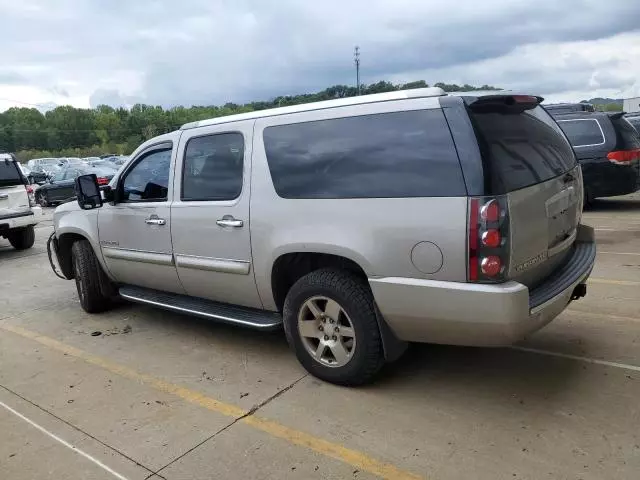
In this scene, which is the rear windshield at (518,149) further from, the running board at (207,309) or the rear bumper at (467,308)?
the running board at (207,309)

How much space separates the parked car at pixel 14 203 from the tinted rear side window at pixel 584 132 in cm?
990

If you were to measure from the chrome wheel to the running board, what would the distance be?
0.31 meters

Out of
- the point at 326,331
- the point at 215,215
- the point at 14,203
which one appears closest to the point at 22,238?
the point at 14,203

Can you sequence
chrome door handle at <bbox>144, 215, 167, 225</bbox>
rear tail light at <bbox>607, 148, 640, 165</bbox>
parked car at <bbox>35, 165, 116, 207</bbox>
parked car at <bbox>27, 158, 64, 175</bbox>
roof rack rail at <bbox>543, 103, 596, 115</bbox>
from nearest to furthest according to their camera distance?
chrome door handle at <bbox>144, 215, 167, 225</bbox>
rear tail light at <bbox>607, 148, 640, 165</bbox>
roof rack rail at <bbox>543, 103, 596, 115</bbox>
parked car at <bbox>35, 165, 116, 207</bbox>
parked car at <bbox>27, 158, 64, 175</bbox>

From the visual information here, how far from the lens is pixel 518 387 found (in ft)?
12.1

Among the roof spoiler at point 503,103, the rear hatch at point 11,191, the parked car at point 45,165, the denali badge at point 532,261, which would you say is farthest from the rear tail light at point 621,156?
the parked car at point 45,165

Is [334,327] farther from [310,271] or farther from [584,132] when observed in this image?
[584,132]

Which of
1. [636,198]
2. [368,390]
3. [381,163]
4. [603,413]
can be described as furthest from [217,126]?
[636,198]

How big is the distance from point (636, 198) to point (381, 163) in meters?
11.1

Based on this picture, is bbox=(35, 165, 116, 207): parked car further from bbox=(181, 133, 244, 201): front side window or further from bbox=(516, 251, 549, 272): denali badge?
bbox=(516, 251, 549, 272): denali badge

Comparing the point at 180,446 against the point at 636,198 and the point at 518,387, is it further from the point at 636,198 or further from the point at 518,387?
the point at 636,198

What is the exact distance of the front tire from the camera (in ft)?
11.7

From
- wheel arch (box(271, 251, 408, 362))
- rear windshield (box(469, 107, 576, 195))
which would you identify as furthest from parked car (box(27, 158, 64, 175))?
rear windshield (box(469, 107, 576, 195))

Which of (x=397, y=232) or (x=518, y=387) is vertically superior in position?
(x=397, y=232)
